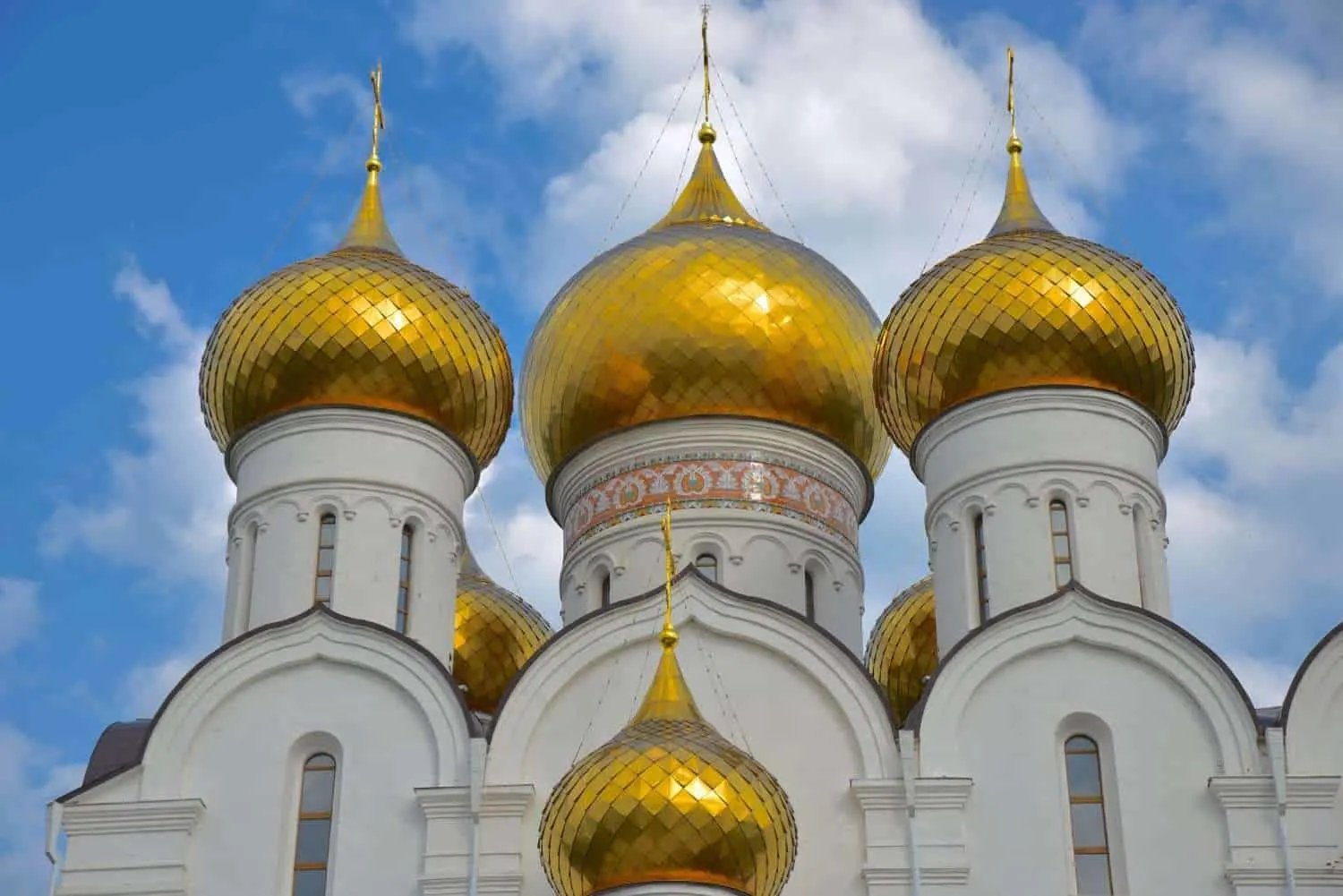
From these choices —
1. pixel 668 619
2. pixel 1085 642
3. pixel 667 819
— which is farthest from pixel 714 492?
pixel 667 819

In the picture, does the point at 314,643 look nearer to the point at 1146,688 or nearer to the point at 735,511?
the point at 735,511

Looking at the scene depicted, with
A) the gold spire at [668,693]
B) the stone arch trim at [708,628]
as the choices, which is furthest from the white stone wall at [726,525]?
the gold spire at [668,693]

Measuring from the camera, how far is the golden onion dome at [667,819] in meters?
11.5

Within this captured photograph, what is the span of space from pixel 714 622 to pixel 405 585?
2271mm

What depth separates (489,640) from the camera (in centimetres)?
1638

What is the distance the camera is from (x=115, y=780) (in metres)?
12.9

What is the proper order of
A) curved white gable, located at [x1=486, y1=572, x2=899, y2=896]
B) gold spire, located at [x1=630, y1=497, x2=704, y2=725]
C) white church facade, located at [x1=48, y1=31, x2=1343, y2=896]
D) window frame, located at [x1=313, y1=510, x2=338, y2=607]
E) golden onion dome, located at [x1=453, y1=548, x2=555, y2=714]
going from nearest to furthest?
gold spire, located at [x1=630, y1=497, x2=704, y2=725] < white church facade, located at [x1=48, y1=31, x2=1343, y2=896] < curved white gable, located at [x1=486, y1=572, x2=899, y2=896] < window frame, located at [x1=313, y1=510, x2=338, y2=607] < golden onion dome, located at [x1=453, y1=548, x2=555, y2=714]

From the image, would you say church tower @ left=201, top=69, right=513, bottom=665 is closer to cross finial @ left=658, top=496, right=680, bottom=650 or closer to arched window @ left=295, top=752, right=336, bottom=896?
arched window @ left=295, top=752, right=336, bottom=896

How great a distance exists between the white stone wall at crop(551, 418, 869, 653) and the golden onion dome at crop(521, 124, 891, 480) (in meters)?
0.16

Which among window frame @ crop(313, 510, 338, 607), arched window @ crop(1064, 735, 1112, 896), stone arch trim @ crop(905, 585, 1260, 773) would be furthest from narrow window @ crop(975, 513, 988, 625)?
window frame @ crop(313, 510, 338, 607)

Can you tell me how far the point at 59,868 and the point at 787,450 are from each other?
17.8 ft

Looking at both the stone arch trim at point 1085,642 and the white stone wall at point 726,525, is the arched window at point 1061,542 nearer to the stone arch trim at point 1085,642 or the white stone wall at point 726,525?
the stone arch trim at point 1085,642

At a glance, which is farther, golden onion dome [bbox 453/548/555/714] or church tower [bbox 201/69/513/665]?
golden onion dome [bbox 453/548/555/714]

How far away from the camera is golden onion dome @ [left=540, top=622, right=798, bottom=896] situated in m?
11.5
